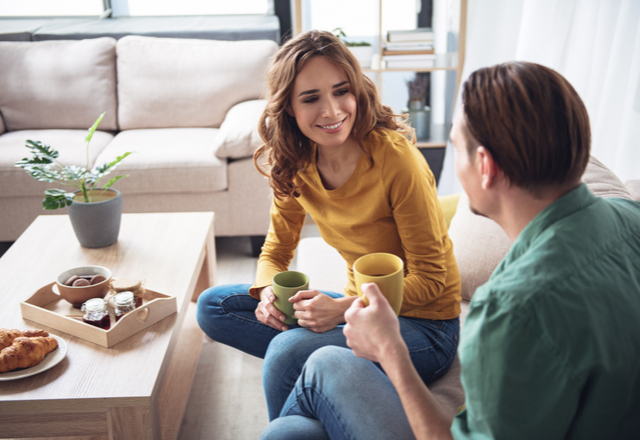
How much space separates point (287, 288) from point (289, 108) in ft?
1.50

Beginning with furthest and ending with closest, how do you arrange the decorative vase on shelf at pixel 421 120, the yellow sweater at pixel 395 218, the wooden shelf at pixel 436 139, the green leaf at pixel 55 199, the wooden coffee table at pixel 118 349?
the decorative vase on shelf at pixel 421 120 → the wooden shelf at pixel 436 139 → the green leaf at pixel 55 199 → the yellow sweater at pixel 395 218 → the wooden coffee table at pixel 118 349

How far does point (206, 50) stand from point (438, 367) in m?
2.33

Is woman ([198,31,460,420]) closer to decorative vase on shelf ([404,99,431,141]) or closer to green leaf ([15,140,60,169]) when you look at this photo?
green leaf ([15,140,60,169])

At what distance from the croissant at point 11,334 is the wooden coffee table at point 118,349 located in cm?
7

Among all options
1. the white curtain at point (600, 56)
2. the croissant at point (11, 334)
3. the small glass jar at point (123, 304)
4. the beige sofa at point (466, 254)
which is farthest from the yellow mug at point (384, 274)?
the white curtain at point (600, 56)

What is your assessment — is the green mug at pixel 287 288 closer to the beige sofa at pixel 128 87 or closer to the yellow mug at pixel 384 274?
the yellow mug at pixel 384 274

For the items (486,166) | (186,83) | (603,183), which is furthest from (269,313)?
(186,83)

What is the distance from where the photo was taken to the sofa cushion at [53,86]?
2957mm

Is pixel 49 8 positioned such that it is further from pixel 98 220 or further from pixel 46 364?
pixel 46 364

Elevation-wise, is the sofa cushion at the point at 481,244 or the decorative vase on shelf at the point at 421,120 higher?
the sofa cushion at the point at 481,244

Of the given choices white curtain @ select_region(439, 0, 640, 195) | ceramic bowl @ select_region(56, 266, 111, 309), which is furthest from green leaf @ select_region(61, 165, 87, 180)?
white curtain @ select_region(439, 0, 640, 195)

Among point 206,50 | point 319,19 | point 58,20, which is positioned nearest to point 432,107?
point 319,19

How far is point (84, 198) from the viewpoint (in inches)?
68.6

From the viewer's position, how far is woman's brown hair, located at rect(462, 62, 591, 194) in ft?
2.26
